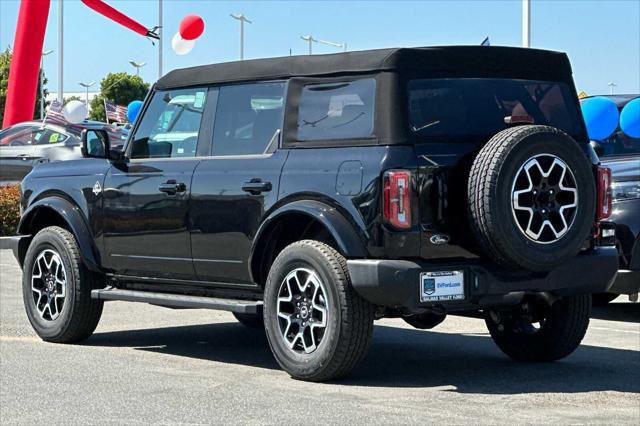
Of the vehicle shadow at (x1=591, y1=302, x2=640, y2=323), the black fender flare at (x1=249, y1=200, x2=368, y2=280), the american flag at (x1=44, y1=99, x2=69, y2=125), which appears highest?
the american flag at (x1=44, y1=99, x2=69, y2=125)

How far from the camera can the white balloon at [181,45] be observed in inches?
1173

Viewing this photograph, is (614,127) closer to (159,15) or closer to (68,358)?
(68,358)

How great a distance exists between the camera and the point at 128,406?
6633 mm

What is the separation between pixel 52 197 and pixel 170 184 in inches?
57.1

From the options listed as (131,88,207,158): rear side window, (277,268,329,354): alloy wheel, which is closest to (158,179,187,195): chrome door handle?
(131,88,207,158): rear side window

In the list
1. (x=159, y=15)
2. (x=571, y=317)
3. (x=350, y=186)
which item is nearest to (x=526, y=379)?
(x=571, y=317)

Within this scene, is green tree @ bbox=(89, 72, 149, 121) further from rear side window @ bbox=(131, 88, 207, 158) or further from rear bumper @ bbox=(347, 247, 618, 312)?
rear bumper @ bbox=(347, 247, 618, 312)

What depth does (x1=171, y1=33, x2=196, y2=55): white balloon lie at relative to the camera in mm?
29797

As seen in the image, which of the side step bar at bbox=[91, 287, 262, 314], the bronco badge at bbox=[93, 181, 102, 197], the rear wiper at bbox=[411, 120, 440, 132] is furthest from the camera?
the bronco badge at bbox=[93, 181, 102, 197]

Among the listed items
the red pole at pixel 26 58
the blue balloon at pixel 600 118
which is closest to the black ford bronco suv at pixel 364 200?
the blue balloon at pixel 600 118

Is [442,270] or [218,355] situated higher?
[442,270]

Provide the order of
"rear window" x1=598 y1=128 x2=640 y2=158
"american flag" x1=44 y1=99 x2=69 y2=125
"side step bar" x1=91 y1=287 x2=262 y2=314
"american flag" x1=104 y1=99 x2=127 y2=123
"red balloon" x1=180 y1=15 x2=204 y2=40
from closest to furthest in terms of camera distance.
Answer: "side step bar" x1=91 y1=287 x2=262 y2=314
"rear window" x1=598 y1=128 x2=640 y2=158
"american flag" x1=44 y1=99 x2=69 y2=125
"red balloon" x1=180 y1=15 x2=204 y2=40
"american flag" x1=104 y1=99 x2=127 y2=123

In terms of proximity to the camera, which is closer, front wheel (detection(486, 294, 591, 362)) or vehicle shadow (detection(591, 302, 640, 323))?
front wheel (detection(486, 294, 591, 362))

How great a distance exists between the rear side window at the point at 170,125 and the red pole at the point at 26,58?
77.2 ft
